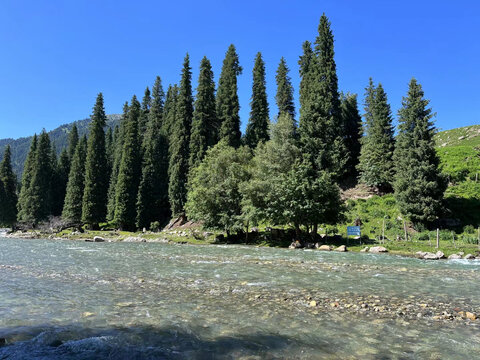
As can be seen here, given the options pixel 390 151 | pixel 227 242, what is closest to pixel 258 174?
pixel 227 242

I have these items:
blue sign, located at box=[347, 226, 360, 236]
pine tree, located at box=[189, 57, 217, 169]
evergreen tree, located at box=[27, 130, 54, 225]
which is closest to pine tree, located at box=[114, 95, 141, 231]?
pine tree, located at box=[189, 57, 217, 169]

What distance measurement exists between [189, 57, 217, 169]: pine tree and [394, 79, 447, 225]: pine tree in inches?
1161

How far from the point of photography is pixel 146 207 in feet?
179

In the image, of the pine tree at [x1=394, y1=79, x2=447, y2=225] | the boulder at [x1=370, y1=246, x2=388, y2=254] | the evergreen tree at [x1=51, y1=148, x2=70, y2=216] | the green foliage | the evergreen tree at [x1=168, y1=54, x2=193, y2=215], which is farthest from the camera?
the evergreen tree at [x1=51, y1=148, x2=70, y2=216]

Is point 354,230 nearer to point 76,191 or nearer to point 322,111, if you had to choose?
point 322,111

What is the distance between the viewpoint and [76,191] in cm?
5953

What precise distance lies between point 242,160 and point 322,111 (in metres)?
12.2

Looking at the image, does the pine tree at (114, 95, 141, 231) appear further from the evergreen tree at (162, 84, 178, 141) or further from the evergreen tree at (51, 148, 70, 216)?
the evergreen tree at (51, 148, 70, 216)

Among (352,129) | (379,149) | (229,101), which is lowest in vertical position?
(379,149)

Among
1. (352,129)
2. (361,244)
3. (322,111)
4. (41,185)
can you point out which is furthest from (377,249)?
(41,185)

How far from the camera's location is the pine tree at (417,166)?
30.5m

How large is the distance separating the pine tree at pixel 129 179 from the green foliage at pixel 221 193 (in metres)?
21.7

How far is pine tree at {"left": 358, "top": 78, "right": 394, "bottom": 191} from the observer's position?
138 ft

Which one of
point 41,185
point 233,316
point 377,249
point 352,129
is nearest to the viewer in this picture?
point 233,316
